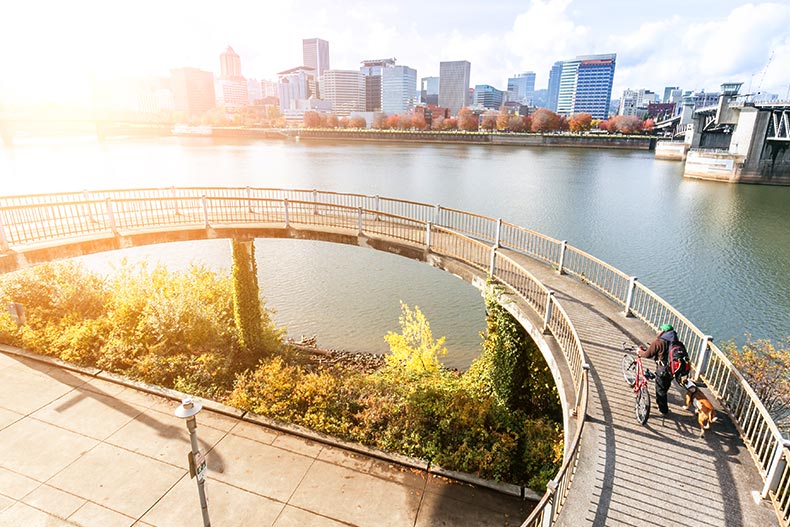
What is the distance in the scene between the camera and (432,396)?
12.0m

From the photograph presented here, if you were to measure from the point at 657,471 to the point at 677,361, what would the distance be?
2.04 meters

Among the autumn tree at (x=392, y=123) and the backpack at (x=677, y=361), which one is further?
the autumn tree at (x=392, y=123)

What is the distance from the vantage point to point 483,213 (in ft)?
123

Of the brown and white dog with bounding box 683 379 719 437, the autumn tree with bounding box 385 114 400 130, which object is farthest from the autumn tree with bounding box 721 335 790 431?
the autumn tree with bounding box 385 114 400 130

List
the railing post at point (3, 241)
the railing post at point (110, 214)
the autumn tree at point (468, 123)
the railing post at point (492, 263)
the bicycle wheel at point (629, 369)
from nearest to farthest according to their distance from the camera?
the bicycle wheel at point (629, 369), the railing post at point (3, 241), the railing post at point (492, 263), the railing post at point (110, 214), the autumn tree at point (468, 123)

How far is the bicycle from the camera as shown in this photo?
7.53 meters

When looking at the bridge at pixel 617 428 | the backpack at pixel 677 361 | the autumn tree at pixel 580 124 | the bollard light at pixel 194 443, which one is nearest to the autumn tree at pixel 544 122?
the autumn tree at pixel 580 124

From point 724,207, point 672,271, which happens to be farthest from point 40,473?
point 724,207

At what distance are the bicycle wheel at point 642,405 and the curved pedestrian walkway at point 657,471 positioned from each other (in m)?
0.13

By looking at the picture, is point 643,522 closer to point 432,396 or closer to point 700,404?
point 700,404

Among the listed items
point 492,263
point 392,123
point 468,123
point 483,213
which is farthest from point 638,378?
point 392,123

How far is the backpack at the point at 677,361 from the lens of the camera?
7.56 meters

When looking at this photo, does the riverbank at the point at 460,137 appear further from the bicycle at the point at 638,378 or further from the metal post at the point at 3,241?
the metal post at the point at 3,241

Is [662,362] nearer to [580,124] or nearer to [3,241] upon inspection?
[3,241]
